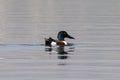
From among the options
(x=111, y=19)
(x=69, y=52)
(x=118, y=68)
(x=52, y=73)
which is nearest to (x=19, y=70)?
(x=52, y=73)

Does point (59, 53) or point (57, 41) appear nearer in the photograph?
point (59, 53)

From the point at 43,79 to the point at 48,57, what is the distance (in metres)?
4.38

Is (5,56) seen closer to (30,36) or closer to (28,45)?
(28,45)

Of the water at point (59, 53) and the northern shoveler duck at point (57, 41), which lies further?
the northern shoveler duck at point (57, 41)

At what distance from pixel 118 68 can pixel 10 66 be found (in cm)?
260

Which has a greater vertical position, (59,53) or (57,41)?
(57,41)

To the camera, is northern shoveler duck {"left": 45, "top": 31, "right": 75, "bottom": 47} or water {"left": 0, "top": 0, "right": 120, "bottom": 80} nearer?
water {"left": 0, "top": 0, "right": 120, "bottom": 80}

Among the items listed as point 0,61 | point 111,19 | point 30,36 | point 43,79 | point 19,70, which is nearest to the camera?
point 43,79

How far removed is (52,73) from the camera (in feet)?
64.1

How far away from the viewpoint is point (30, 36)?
29.4 meters

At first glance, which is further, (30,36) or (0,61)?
(30,36)

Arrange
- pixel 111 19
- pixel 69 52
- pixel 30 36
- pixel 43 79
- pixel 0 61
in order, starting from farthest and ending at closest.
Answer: pixel 111 19 < pixel 30 36 < pixel 69 52 < pixel 0 61 < pixel 43 79

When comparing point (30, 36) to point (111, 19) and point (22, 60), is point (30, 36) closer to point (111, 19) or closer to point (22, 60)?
point (22, 60)

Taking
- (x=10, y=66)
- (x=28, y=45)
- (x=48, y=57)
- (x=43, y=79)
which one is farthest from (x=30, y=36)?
(x=43, y=79)
